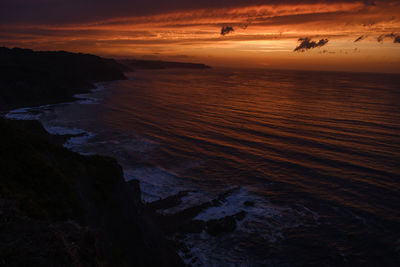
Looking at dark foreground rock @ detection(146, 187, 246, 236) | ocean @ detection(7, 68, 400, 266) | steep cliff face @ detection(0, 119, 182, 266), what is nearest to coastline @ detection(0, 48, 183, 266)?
steep cliff face @ detection(0, 119, 182, 266)

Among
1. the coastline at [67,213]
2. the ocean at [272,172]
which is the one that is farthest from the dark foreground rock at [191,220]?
the coastline at [67,213]

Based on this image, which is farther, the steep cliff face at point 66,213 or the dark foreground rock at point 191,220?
the dark foreground rock at point 191,220

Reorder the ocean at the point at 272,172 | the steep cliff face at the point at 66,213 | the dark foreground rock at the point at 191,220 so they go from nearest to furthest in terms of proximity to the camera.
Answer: the steep cliff face at the point at 66,213, the ocean at the point at 272,172, the dark foreground rock at the point at 191,220

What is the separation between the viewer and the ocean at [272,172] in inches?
723

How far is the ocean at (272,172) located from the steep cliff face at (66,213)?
4636 mm

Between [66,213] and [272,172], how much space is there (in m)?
22.6

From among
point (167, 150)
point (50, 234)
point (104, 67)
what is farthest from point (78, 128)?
point (104, 67)

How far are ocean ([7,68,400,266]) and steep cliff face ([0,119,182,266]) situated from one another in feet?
15.2

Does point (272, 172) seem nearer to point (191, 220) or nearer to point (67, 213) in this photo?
point (191, 220)

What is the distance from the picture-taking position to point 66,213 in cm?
1229

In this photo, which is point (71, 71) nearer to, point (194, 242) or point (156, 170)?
point (156, 170)

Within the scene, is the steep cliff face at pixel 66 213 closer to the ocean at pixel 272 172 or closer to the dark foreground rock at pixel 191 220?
the dark foreground rock at pixel 191 220

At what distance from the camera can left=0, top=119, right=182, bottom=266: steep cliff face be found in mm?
7641

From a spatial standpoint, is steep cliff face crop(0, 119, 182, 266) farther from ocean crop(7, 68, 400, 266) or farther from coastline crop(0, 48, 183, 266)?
ocean crop(7, 68, 400, 266)
